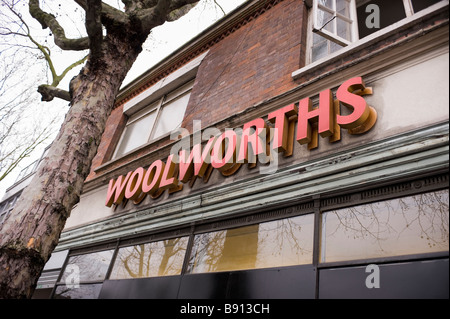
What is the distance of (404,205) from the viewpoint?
2795mm

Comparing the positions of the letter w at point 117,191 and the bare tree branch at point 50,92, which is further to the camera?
the letter w at point 117,191

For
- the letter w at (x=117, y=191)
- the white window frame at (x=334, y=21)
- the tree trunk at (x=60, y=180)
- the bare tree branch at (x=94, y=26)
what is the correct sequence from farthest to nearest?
the letter w at (x=117, y=191), the white window frame at (x=334, y=21), the bare tree branch at (x=94, y=26), the tree trunk at (x=60, y=180)

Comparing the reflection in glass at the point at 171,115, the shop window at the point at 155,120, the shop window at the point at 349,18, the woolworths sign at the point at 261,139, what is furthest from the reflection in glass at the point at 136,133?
the shop window at the point at 349,18

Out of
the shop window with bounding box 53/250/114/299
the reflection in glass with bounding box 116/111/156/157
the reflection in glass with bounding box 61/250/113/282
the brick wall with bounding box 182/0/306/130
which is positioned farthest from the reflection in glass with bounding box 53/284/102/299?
the reflection in glass with bounding box 116/111/156/157

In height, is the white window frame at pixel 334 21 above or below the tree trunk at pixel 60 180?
above

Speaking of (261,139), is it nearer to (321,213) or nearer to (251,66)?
(321,213)

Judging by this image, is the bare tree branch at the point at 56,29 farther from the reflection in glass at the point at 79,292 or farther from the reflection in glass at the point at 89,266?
the reflection in glass at the point at 79,292

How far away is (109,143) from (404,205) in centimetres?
743

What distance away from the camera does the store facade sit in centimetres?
274

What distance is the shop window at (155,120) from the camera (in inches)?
285

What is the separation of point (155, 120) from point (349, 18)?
500 cm

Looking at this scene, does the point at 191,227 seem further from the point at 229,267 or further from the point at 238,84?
the point at 238,84

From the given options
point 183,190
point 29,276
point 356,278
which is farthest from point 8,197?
point 356,278

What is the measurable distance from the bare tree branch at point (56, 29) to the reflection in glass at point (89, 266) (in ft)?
11.7
